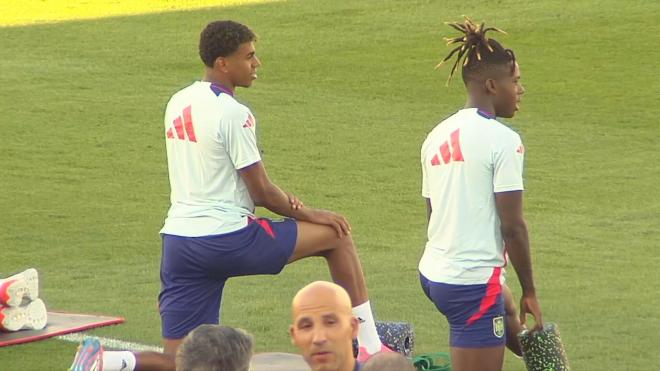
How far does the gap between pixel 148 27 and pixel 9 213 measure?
33.9ft

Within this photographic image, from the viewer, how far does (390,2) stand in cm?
2489

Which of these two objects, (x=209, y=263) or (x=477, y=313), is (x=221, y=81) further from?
(x=477, y=313)

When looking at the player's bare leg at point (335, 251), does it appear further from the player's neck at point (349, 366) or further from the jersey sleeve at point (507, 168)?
the player's neck at point (349, 366)

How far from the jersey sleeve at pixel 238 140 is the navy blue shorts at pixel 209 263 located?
1.18 feet

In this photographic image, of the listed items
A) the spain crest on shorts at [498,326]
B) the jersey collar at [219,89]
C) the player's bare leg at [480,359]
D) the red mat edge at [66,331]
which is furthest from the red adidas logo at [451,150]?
the red mat edge at [66,331]

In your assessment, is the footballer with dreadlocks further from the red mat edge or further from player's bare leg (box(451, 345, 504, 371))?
the red mat edge

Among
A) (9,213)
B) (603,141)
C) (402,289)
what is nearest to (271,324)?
(402,289)

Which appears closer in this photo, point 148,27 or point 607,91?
point 607,91

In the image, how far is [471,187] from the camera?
717cm

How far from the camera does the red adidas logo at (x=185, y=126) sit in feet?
26.1

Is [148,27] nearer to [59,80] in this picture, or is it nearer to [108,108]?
[59,80]

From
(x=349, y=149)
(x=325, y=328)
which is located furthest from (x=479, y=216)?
(x=349, y=149)

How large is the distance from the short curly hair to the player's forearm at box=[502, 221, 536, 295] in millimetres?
1833

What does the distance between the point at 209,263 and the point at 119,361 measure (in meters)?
0.68
